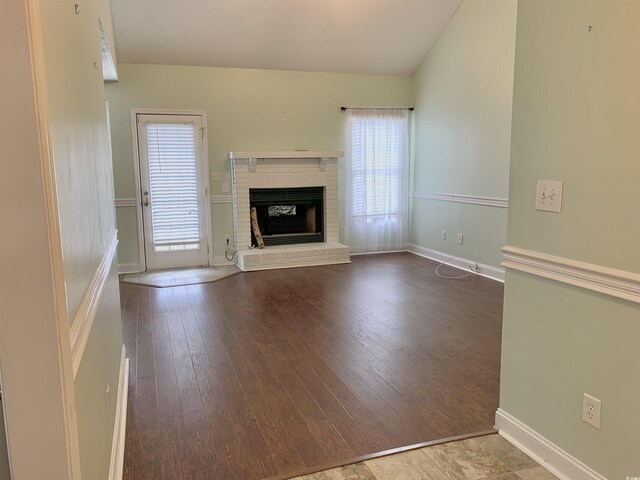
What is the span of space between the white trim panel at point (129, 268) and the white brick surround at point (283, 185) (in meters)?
1.32

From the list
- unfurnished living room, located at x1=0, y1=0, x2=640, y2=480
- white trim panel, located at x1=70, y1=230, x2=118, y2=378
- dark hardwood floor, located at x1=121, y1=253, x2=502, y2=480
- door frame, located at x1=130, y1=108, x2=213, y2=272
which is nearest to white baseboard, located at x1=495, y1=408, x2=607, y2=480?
unfurnished living room, located at x1=0, y1=0, x2=640, y2=480

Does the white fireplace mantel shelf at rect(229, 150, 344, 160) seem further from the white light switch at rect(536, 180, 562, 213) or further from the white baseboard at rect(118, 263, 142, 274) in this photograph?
the white light switch at rect(536, 180, 562, 213)

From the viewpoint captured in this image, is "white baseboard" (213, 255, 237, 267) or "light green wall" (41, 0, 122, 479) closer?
"light green wall" (41, 0, 122, 479)

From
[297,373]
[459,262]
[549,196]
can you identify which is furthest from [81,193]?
[459,262]

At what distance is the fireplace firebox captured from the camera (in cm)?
670

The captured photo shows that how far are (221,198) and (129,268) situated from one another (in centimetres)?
152

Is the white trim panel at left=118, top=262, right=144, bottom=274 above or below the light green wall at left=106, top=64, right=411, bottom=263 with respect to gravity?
below

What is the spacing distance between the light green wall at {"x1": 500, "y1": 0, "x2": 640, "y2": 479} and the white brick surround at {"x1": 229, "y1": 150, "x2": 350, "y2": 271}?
4.31 m

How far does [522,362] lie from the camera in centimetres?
225

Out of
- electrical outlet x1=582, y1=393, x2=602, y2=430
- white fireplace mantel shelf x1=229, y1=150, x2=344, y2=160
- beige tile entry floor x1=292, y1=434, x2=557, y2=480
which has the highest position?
white fireplace mantel shelf x1=229, y1=150, x2=344, y2=160

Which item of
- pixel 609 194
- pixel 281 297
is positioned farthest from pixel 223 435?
pixel 281 297

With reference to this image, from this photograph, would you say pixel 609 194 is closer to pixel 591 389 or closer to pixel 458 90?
pixel 591 389

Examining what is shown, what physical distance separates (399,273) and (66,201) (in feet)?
16.6

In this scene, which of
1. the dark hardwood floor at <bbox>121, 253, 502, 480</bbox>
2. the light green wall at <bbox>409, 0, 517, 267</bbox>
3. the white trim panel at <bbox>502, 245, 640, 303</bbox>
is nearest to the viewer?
the white trim panel at <bbox>502, 245, 640, 303</bbox>
